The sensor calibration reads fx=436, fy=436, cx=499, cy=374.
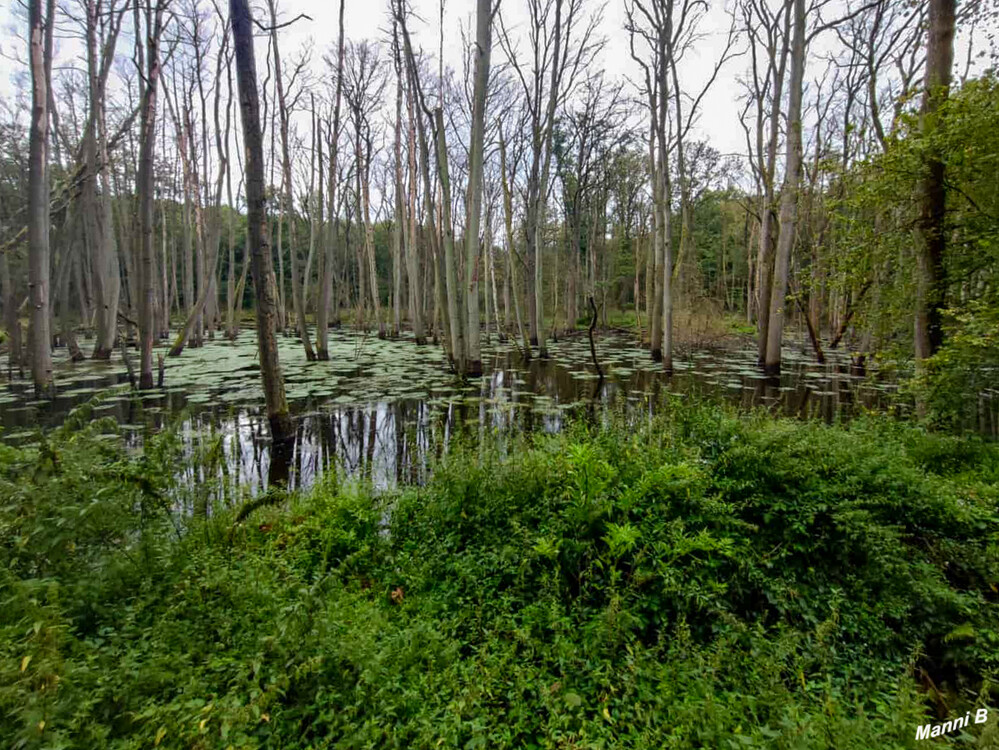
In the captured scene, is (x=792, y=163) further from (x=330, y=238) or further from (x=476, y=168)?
(x=330, y=238)

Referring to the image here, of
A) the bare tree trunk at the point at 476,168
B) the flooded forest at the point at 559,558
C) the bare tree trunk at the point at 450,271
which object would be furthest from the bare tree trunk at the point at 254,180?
the bare tree trunk at the point at 476,168

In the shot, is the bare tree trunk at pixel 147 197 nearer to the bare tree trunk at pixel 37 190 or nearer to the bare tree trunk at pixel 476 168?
the bare tree trunk at pixel 37 190

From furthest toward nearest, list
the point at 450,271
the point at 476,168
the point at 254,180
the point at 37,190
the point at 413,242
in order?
the point at 413,242 → the point at 450,271 → the point at 476,168 → the point at 37,190 → the point at 254,180

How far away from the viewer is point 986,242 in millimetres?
4035

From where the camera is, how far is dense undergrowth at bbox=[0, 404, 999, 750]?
1768 millimetres

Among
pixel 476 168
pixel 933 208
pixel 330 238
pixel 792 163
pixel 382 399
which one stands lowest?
pixel 382 399

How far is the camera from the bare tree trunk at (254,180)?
5.78 metres

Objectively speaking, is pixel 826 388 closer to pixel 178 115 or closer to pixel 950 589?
pixel 950 589

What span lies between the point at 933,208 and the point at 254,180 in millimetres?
8302

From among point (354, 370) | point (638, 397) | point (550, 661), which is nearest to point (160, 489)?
point (550, 661)

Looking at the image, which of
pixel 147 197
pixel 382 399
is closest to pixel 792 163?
pixel 382 399

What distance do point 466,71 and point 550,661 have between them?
1842cm

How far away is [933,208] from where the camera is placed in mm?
4871

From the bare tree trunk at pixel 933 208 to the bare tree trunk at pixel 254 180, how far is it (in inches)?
309
